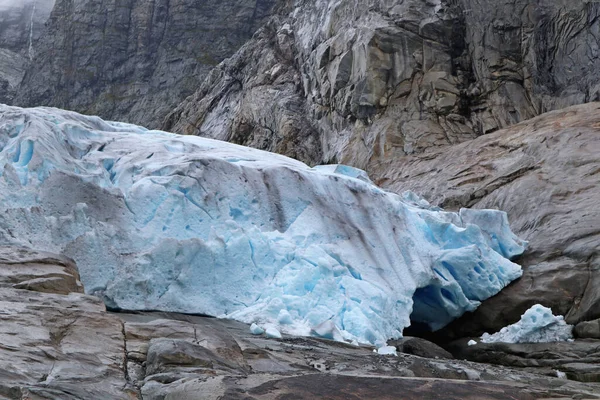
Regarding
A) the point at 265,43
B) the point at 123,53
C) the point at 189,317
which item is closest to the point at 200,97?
the point at 265,43

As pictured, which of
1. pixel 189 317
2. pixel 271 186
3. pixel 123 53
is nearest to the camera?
pixel 189 317

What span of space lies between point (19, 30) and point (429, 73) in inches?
2010

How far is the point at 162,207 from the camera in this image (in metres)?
11.1

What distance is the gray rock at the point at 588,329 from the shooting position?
35.7 ft

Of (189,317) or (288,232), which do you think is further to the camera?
(288,232)

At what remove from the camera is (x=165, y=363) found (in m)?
6.05

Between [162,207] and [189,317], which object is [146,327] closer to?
[189,317]

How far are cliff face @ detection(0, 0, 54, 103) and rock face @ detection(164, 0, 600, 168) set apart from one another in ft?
134

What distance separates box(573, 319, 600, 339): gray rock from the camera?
35.7 ft

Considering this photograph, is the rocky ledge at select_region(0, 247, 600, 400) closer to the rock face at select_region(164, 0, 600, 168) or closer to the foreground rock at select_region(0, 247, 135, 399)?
the foreground rock at select_region(0, 247, 135, 399)

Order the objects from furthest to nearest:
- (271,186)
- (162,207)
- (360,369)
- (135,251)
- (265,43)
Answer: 1. (265,43)
2. (271,186)
3. (162,207)
4. (135,251)
5. (360,369)

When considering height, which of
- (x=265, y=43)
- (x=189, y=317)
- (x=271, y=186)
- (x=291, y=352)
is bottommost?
(x=189, y=317)

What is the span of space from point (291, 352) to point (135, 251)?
3.58 meters

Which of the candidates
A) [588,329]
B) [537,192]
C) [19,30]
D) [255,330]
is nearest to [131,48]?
[19,30]
